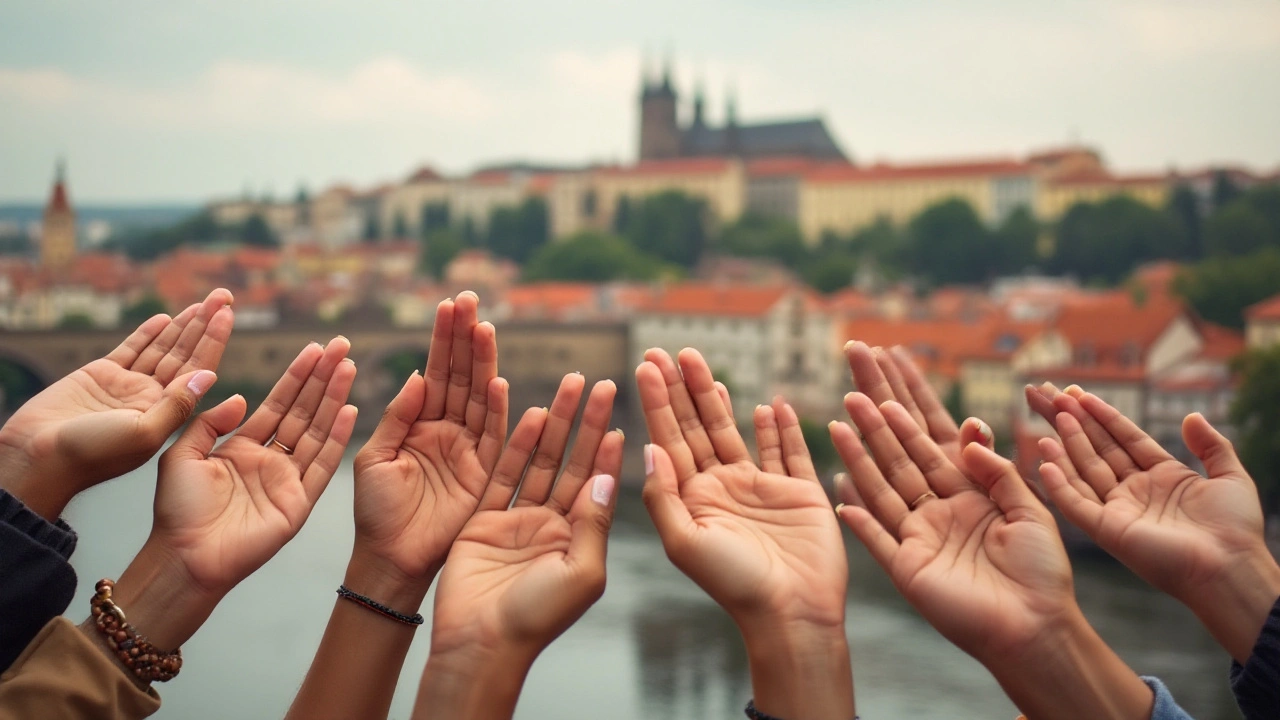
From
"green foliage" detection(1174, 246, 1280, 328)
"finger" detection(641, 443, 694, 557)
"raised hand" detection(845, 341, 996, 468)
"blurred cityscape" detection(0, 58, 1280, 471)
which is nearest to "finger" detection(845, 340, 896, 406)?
"raised hand" detection(845, 341, 996, 468)

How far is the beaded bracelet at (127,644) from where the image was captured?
605 millimetres

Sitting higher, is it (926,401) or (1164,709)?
(926,401)


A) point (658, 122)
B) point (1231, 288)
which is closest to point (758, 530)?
point (1231, 288)

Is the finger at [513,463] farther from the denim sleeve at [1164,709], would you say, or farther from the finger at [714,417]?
the denim sleeve at [1164,709]

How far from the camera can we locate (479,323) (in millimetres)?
673

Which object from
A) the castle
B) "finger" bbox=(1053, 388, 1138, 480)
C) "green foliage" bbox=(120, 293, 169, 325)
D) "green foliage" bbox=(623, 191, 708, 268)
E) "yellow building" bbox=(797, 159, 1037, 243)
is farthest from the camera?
the castle

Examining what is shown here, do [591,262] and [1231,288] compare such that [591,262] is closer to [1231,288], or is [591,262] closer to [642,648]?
[1231,288]

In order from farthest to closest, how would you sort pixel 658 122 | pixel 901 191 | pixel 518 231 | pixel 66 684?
1. pixel 658 122
2. pixel 518 231
3. pixel 901 191
4. pixel 66 684

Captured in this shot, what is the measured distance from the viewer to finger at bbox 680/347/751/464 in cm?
65

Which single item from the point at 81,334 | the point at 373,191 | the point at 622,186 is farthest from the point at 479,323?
the point at 373,191

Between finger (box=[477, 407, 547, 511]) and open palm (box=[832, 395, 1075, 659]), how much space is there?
137 millimetres

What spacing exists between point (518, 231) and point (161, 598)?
75.2 feet

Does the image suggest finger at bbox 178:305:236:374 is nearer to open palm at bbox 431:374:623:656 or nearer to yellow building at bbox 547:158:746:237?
open palm at bbox 431:374:623:656

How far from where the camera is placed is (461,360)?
2.26 ft
